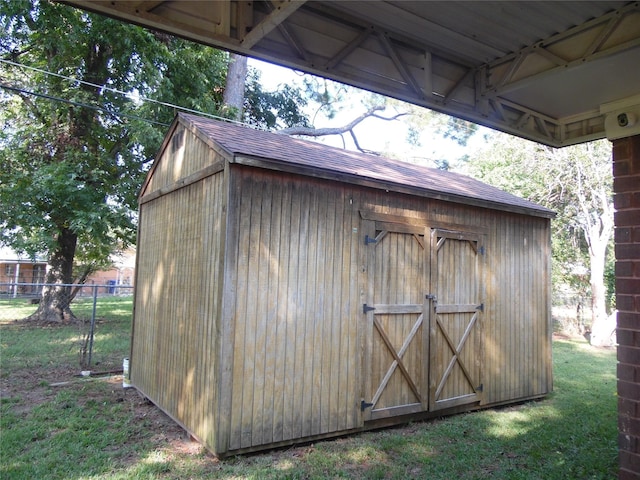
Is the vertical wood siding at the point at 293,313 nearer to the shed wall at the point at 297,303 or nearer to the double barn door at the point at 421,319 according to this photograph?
the shed wall at the point at 297,303

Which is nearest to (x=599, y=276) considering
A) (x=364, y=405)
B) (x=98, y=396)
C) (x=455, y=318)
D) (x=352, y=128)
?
(x=455, y=318)

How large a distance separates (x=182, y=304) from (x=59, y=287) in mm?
9603

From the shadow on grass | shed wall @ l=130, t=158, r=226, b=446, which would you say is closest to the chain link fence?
shed wall @ l=130, t=158, r=226, b=446

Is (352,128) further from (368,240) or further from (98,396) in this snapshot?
(98,396)

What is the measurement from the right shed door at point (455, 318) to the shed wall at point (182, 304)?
108 inches

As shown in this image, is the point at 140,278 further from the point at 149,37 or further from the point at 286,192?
the point at 149,37

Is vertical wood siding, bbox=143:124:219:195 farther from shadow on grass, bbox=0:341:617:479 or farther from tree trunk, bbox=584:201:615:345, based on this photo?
tree trunk, bbox=584:201:615:345

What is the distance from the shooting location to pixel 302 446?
15.5 feet

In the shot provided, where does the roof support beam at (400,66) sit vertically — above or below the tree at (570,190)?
below

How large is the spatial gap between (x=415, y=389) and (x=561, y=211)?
1133 centimetres

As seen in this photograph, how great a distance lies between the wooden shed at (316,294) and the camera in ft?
14.9

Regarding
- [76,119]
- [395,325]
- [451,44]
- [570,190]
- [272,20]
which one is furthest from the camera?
[570,190]

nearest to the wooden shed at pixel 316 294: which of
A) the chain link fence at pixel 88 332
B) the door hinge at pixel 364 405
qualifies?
the door hinge at pixel 364 405

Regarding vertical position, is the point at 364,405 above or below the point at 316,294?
below
